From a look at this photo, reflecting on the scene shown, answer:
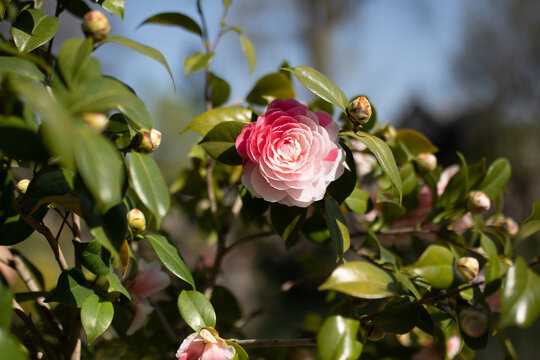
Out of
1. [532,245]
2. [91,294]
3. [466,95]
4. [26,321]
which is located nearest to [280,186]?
[91,294]

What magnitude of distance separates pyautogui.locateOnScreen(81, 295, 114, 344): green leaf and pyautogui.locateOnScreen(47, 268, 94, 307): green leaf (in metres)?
Result: 0.01

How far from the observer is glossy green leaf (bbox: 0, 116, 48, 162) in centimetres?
31

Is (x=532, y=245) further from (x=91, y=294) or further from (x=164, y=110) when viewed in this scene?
(x=164, y=110)

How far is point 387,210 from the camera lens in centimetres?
68

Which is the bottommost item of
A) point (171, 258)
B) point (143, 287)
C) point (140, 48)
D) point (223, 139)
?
point (143, 287)

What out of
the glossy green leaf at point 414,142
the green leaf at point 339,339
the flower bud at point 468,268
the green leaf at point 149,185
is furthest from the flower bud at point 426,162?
the green leaf at point 149,185

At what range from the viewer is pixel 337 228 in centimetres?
49

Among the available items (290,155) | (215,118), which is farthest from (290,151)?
(215,118)

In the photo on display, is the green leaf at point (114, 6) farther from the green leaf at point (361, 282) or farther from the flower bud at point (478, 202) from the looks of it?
the flower bud at point (478, 202)

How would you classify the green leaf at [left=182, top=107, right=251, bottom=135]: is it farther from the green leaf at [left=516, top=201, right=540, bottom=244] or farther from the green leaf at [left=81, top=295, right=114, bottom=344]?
the green leaf at [left=516, top=201, right=540, bottom=244]

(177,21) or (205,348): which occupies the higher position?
(177,21)

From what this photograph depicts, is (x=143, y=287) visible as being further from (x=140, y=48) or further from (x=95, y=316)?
(x=140, y=48)

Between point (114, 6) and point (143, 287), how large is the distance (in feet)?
1.16

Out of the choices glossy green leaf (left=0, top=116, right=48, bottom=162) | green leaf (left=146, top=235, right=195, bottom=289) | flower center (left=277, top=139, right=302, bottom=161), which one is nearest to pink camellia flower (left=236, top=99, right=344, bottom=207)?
flower center (left=277, top=139, right=302, bottom=161)
